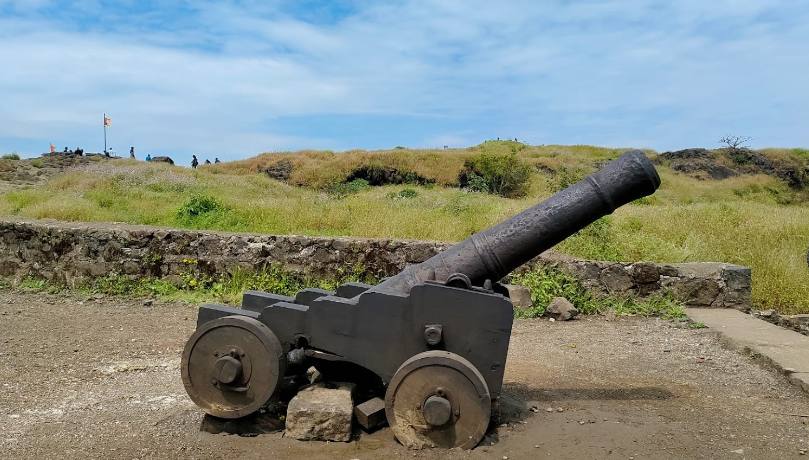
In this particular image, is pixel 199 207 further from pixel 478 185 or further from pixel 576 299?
pixel 478 185

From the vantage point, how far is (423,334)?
11.7 ft

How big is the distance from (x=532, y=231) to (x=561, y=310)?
396 cm

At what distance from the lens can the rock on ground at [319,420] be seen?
11.7 ft

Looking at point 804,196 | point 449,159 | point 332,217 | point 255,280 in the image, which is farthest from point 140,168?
point 804,196

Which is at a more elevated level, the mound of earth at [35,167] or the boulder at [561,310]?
the mound of earth at [35,167]

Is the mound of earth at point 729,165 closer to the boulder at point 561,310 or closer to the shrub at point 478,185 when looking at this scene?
the shrub at point 478,185

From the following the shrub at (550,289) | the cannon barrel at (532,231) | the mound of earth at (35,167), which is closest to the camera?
the cannon barrel at (532,231)

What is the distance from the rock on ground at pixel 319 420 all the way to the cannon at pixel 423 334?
0.22m

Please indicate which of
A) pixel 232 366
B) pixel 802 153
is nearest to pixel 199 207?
pixel 232 366

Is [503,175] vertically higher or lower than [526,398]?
higher

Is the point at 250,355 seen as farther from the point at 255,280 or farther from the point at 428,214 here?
the point at 428,214

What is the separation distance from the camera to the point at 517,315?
24.7 feet

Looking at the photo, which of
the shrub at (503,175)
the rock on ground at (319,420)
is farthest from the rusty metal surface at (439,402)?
the shrub at (503,175)

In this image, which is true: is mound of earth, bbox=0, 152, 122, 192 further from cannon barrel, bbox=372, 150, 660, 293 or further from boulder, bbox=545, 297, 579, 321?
cannon barrel, bbox=372, 150, 660, 293
